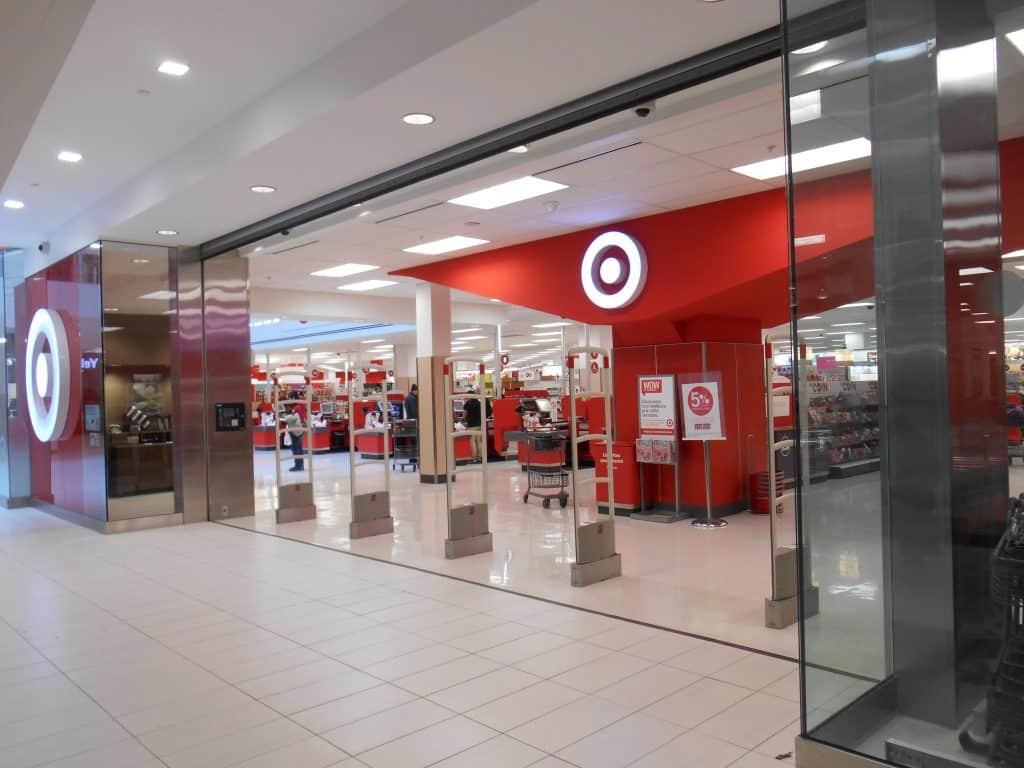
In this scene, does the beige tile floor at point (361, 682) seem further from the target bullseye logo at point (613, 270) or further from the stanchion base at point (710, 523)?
the target bullseye logo at point (613, 270)

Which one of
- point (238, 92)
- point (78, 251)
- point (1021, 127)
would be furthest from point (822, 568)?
point (78, 251)

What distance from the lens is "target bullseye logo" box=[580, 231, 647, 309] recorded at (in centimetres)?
795

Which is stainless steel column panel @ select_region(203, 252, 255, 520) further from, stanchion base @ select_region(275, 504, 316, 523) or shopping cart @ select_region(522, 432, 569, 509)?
shopping cart @ select_region(522, 432, 569, 509)

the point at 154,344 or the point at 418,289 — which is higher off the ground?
the point at 418,289

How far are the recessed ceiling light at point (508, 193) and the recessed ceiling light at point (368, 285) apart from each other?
5.25 m

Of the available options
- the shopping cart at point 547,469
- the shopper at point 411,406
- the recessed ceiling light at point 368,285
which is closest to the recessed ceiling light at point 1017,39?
the shopping cart at point 547,469

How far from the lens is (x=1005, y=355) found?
252 cm

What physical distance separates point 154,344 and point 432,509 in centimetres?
382

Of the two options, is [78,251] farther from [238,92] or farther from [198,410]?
[238,92]

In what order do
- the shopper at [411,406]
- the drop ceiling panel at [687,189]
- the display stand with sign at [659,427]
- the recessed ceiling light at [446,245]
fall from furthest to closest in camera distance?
the shopper at [411,406] → the recessed ceiling light at [446,245] → the display stand with sign at [659,427] → the drop ceiling panel at [687,189]

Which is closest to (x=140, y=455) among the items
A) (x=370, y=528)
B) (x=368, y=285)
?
(x=370, y=528)

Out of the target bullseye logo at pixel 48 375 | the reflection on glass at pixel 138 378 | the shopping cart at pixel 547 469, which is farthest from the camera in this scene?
the shopping cart at pixel 547 469

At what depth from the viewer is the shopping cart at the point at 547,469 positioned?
962cm

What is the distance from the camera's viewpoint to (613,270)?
27.0 feet
